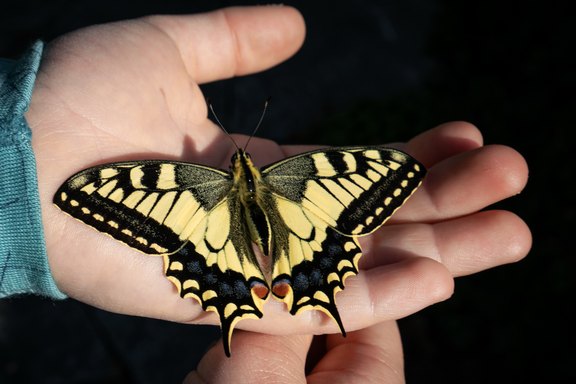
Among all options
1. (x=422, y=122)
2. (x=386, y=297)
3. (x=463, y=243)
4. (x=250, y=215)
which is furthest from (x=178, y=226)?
(x=422, y=122)

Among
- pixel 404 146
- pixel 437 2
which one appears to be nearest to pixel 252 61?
pixel 404 146

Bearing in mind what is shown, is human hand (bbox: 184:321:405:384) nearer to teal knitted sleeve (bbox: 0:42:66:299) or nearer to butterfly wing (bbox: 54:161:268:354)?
butterfly wing (bbox: 54:161:268:354)

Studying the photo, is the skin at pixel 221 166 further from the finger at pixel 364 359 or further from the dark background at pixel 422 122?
the dark background at pixel 422 122

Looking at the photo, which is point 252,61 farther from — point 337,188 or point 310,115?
point 310,115

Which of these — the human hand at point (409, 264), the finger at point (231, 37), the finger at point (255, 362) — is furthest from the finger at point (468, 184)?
the finger at point (231, 37)

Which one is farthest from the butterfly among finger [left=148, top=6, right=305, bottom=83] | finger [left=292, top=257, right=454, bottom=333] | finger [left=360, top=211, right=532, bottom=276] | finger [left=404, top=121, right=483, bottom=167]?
finger [left=148, top=6, right=305, bottom=83]
